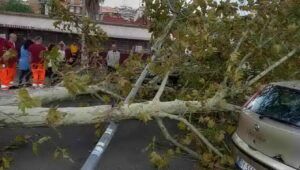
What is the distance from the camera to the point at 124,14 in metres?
31.6

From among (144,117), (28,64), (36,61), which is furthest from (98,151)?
(28,64)

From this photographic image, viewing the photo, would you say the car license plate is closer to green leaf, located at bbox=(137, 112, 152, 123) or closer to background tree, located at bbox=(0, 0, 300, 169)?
background tree, located at bbox=(0, 0, 300, 169)

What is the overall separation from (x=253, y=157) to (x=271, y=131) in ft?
1.32

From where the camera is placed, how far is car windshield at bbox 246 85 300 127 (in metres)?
4.62

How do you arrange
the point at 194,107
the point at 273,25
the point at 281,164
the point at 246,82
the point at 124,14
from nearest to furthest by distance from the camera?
the point at 281,164, the point at 194,107, the point at 246,82, the point at 273,25, the point at 124,14

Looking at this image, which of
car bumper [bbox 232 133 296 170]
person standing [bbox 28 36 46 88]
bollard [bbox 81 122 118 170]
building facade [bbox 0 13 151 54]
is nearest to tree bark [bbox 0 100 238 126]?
bollard [bbox 81 122 118 170]

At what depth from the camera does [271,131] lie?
4.57 metres

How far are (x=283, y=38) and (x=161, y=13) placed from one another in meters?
2.36

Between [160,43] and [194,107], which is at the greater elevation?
[160,43]

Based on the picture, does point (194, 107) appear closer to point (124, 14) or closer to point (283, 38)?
point (283, 38)

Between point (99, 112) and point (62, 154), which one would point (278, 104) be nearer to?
point (99, 112)

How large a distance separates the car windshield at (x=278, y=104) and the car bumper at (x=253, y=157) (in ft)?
1.39

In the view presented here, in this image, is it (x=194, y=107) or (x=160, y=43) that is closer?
(x=194, y=107)

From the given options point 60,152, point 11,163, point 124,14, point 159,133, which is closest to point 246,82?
point 159,133
